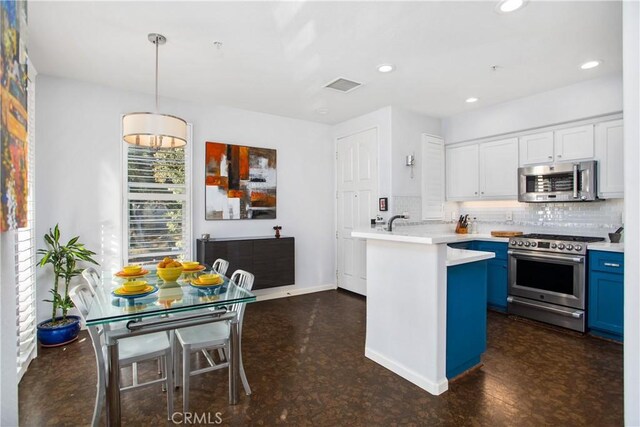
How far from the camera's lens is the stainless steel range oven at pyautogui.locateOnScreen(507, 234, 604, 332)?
11.8ft

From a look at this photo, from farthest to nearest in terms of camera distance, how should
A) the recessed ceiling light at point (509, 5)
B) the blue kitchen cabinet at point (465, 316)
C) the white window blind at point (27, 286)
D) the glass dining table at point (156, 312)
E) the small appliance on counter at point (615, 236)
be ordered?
1. the small appliance on counter at point (615, 236)
2. the white window blind at point (27, 286)
3. the blue kitchen cabinet at point (465, 316)
4. the recessed ceiling light at point (509, 5)
5. the glass dining table at point (156, 312)

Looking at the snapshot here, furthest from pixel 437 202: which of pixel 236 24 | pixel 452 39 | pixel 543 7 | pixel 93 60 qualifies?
pixel 93 60

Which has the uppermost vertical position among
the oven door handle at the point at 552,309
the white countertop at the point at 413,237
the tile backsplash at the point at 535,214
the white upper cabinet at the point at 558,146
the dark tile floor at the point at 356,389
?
the white upper cabinet at the point at 558,146

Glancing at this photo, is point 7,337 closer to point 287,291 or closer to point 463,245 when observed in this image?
point 287,291

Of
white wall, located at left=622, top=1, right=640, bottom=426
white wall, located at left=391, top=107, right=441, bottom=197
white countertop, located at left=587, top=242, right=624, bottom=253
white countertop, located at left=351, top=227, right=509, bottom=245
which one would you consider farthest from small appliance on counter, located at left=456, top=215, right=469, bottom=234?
white wall, located at left=622, top=1, right=640, bottom=426

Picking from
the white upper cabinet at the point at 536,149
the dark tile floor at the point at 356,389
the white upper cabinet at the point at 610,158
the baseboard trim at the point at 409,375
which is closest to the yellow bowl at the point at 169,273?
the dark tile floor at the point at 356,389

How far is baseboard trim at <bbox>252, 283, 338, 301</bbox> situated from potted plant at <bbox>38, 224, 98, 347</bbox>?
Answer: 2.11m

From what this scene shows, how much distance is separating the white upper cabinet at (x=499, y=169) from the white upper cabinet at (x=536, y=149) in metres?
0.10

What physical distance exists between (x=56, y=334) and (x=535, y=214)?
5588mm

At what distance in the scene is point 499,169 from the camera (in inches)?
182

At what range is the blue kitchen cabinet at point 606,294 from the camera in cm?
331

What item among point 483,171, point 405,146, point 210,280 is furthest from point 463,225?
point 210,280

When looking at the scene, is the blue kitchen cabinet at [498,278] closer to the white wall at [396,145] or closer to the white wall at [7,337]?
the white wall at [396,145]

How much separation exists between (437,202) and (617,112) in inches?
89.2
